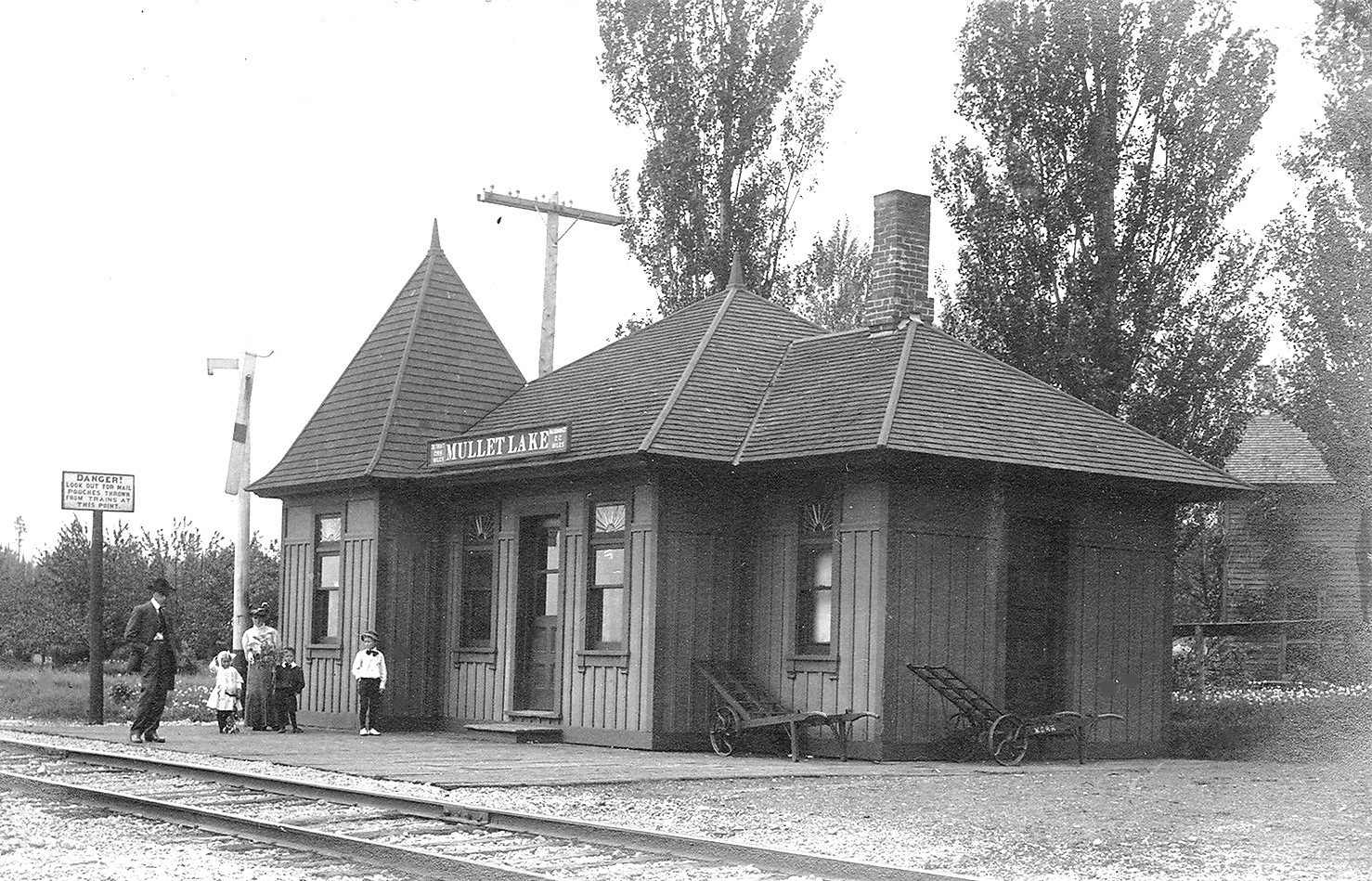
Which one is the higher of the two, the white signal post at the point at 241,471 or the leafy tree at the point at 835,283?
the leafy tree at the point at 835,283

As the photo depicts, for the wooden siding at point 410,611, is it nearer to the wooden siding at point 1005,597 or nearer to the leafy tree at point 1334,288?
the wooden siding at point 1005,597

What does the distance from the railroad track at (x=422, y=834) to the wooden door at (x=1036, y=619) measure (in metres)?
8.66

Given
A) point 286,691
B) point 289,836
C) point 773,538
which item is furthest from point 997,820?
point 286,691

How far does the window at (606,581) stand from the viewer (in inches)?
736

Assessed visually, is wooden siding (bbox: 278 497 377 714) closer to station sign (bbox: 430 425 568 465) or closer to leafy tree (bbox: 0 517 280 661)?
station sign (bbox: 430 425 568 465)

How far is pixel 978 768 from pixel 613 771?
12.4ft

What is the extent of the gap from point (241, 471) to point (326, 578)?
81.1 inches

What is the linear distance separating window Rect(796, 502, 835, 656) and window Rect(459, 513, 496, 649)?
4521mm

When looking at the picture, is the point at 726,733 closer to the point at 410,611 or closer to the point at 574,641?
the point at 574,641

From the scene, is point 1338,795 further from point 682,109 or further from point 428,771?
point 682,109

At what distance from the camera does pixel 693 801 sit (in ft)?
39.5

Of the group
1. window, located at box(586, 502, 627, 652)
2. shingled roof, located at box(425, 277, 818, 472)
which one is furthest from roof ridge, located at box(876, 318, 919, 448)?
window, located at box(586, 502, 627, 652)

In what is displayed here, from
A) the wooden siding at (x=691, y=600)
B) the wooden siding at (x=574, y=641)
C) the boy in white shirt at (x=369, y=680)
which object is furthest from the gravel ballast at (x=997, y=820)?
the boy in white shirt at (x=369, y=680)

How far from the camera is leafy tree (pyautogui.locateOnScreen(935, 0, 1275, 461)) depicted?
81.6ft
